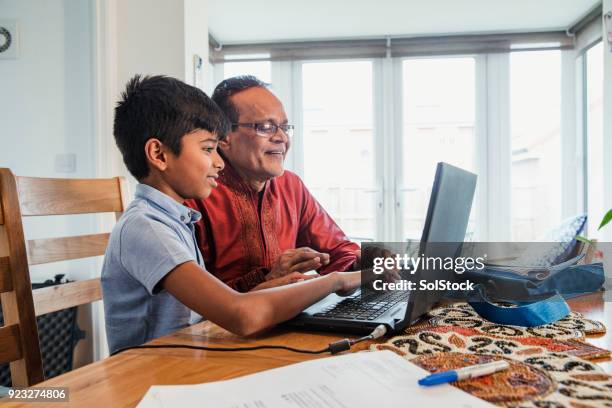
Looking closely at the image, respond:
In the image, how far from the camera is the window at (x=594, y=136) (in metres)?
3.70

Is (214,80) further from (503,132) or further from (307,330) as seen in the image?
(307,330)

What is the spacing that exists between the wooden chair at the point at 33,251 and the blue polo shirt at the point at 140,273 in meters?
0.14

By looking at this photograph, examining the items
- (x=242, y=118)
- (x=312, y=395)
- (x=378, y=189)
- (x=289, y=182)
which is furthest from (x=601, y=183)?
(x=312, y=395)

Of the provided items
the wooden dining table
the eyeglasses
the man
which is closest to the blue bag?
the wooden dining table

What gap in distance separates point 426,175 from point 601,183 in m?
1.36

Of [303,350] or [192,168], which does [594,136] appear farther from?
[303,350]

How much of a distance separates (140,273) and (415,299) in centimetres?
47

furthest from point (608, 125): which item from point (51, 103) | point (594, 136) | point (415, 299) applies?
point (51, 103)

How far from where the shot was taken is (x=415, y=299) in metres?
0.78

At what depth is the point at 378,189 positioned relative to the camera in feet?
14.2

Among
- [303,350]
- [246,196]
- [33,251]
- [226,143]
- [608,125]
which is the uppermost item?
[608,125]

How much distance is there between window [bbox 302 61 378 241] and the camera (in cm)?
441

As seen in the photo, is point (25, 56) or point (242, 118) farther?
point (25, 56)

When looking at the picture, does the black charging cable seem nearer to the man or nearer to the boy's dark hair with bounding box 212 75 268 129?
the man
